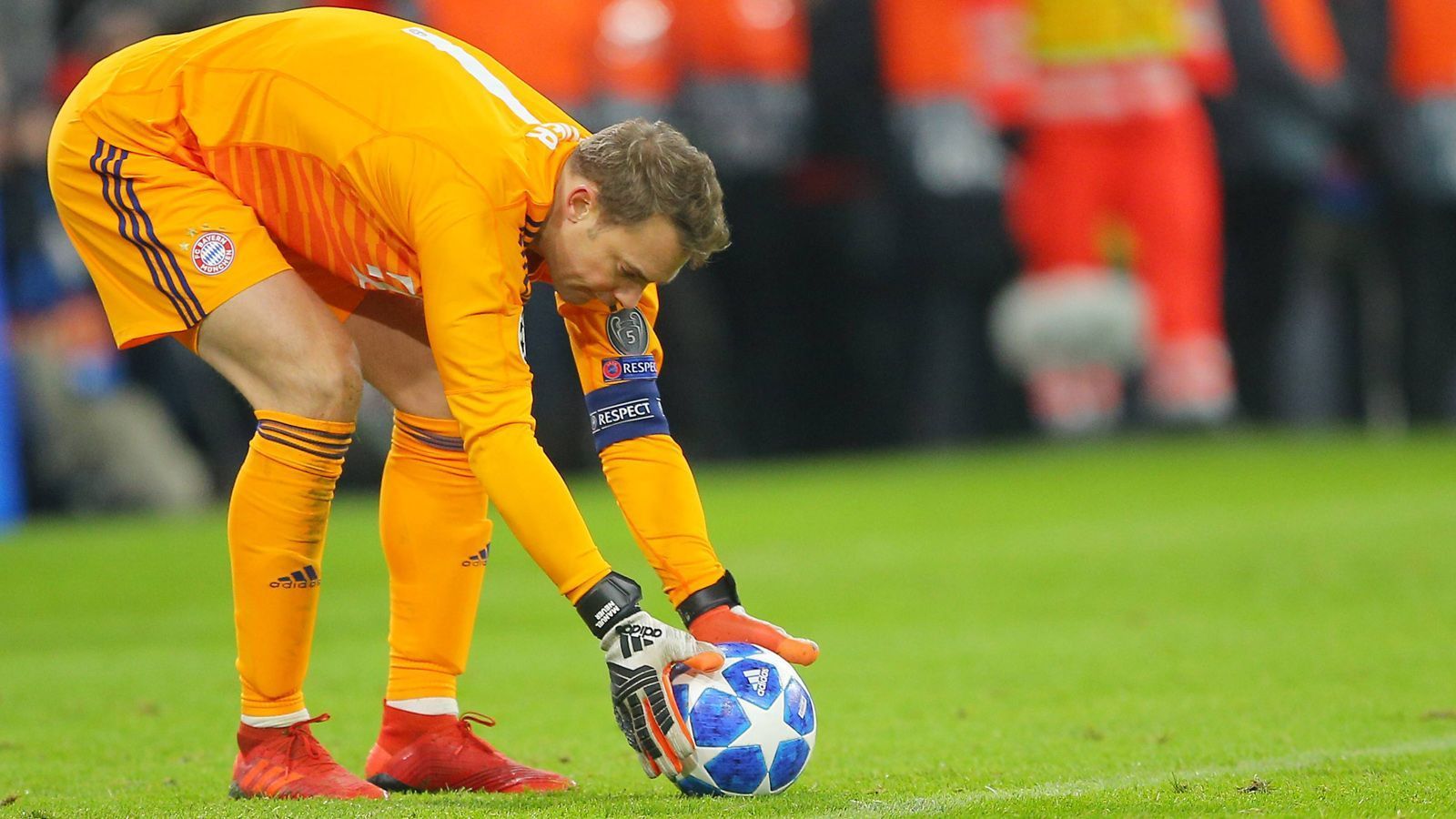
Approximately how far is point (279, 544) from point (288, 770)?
1.53 ft

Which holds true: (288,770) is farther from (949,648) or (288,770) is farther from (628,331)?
(949,648)

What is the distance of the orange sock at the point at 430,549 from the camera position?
432 centimetres

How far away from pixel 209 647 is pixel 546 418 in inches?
193

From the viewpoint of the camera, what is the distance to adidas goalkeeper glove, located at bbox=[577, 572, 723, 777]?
370cm

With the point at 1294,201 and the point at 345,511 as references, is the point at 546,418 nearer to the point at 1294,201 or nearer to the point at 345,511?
the point at 345,511

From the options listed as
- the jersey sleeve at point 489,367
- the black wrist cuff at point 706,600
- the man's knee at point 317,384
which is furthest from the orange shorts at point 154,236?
the black wrist cuff at point 706,600

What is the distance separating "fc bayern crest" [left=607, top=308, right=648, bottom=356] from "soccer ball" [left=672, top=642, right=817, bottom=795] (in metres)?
0.71

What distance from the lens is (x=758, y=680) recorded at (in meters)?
3.92

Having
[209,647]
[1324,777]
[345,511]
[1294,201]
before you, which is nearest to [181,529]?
[345,511]

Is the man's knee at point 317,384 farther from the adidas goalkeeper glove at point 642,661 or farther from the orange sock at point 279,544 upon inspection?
the adidas goalkeeper glove at point 642,661

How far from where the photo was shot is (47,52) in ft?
33.4

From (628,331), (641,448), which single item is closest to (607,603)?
(641,448)

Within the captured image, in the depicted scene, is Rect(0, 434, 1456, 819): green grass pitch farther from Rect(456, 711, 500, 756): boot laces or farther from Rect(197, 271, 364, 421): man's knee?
Rect(197, 271, 364, 421): man's knee

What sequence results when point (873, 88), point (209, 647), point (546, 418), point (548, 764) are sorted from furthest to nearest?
point (873, 88) < point (546, 418) < point (209, 647) < point (548, 764)
